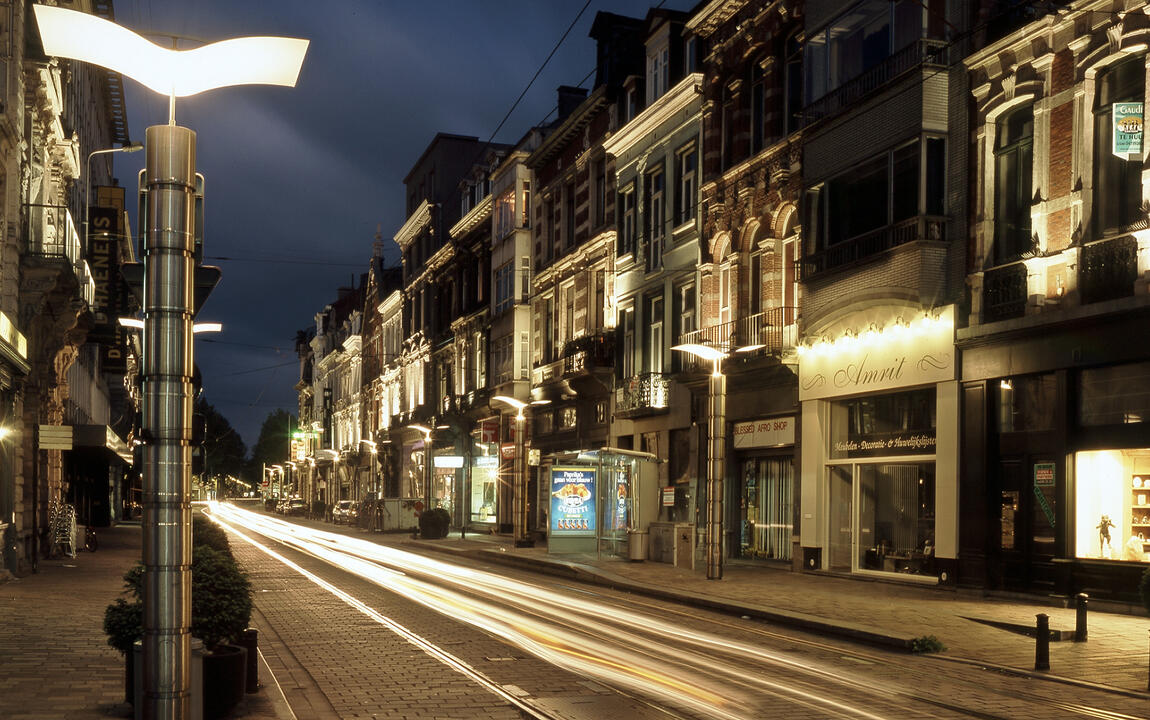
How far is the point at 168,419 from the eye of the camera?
7.49 meters

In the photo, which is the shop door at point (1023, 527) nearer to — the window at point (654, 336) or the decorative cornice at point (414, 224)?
the window at point (654, 336)

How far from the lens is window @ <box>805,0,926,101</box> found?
2458 centimetres

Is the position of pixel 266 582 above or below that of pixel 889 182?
below

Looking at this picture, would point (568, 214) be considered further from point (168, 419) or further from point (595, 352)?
point (168, 419)

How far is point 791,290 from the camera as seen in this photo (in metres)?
29.3

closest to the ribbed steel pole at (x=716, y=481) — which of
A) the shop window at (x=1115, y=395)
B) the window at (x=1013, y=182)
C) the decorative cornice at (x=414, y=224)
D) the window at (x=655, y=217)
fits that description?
the window at (x=1013, y=182)

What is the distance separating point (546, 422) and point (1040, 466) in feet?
90.9

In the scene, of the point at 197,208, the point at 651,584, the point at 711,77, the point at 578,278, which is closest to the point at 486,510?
the point at 578,278

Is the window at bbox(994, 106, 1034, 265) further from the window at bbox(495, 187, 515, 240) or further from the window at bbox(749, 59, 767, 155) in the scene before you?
the window at bbox(495, 187, 515, 240)

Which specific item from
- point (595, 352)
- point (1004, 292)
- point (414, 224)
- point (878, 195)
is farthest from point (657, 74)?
point (414, 224)

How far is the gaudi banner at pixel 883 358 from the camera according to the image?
911 inches

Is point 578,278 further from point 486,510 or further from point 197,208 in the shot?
point 197,208

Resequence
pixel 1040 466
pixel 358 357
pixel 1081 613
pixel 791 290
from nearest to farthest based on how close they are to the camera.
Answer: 1. pixel 1081 613
2. pixel 1040 466
3. pixel 791 290
4. pixel 358 357

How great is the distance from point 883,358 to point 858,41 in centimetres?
679
